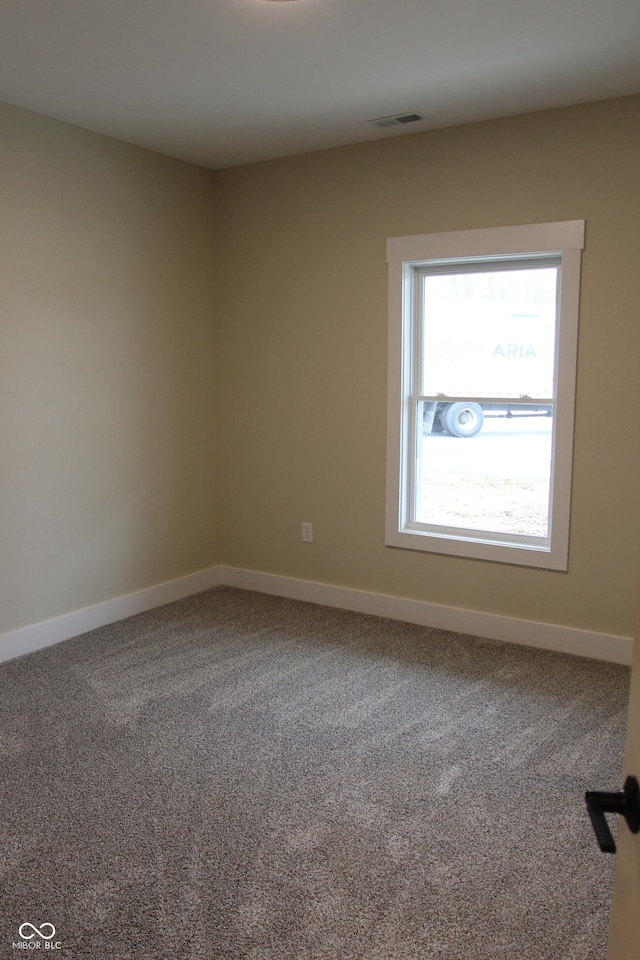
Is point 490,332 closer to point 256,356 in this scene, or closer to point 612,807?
point 256,356

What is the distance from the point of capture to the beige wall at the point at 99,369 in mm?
3652

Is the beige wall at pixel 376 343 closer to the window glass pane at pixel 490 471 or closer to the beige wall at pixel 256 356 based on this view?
the beige wall at pixel 256 356

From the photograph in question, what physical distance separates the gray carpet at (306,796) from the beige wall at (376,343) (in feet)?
1.62

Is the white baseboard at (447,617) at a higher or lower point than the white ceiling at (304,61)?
lower

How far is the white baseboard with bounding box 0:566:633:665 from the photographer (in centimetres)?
371

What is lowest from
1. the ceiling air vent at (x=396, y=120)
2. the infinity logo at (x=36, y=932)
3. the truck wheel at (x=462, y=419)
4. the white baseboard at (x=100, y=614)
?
the infinity logo at (x=36, y=932)

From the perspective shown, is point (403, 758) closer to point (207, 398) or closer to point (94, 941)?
point (94, 941)

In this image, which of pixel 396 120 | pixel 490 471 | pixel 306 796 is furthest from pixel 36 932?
pixel 396 120

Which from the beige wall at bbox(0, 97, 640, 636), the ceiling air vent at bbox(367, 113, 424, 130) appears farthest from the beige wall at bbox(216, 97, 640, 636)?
the ceiling air vent at bbox(367, 113, 424, 130)

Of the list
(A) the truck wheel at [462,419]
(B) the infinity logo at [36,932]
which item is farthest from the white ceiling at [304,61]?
(B) the infinity logo at [36,932]

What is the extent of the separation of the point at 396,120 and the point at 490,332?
1.15 meters

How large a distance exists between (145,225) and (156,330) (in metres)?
0.59

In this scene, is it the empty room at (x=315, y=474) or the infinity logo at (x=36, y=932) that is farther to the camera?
the empty room at (x=315, y=474)

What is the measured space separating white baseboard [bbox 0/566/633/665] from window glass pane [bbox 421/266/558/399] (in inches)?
46.9
